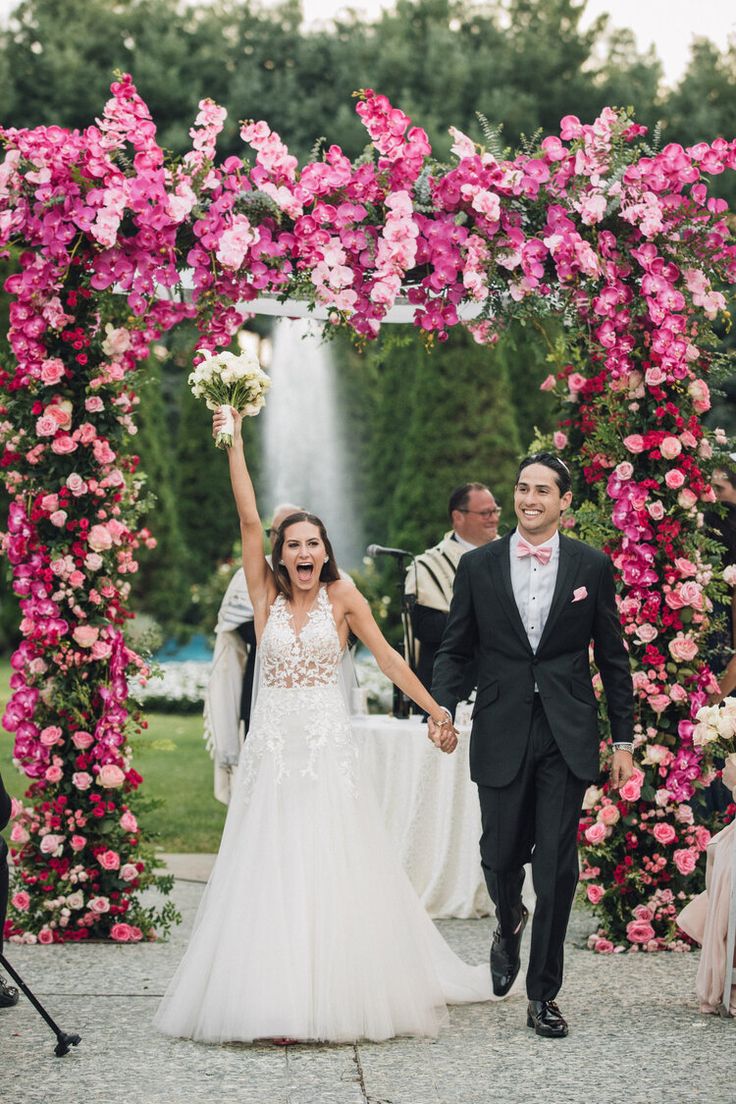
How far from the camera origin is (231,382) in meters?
5.43

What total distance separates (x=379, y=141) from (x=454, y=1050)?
12.1 ft

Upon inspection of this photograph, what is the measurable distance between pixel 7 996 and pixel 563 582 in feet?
8.66

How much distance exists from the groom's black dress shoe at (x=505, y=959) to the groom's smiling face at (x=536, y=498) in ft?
4.77

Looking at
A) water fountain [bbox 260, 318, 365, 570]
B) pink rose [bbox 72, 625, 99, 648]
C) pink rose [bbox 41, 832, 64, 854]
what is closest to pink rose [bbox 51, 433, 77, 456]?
pink rose [bbox 72, 625, 99, 648]

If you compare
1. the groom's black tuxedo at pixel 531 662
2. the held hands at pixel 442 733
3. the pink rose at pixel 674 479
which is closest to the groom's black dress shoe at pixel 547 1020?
the groom's black tuxedo at pixel 531 662

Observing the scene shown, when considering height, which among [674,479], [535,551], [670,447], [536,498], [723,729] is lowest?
[723,729]

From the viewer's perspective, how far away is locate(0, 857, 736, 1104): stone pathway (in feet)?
14.3

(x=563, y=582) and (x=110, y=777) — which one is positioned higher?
(x=563, y=582)

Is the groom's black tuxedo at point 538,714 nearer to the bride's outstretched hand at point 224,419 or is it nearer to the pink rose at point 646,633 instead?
the bride's outstretched hand at point 224,419

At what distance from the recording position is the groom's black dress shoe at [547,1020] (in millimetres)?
5031

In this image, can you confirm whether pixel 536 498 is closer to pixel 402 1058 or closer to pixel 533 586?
pixel 533 586

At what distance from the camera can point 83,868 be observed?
662 centimetres

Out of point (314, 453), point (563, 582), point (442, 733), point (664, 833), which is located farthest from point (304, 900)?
point (314, 453)

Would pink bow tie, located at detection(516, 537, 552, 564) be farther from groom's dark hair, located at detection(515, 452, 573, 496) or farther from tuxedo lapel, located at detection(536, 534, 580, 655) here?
groom's dark hair, located at detection(515, 452, 573, 496)
